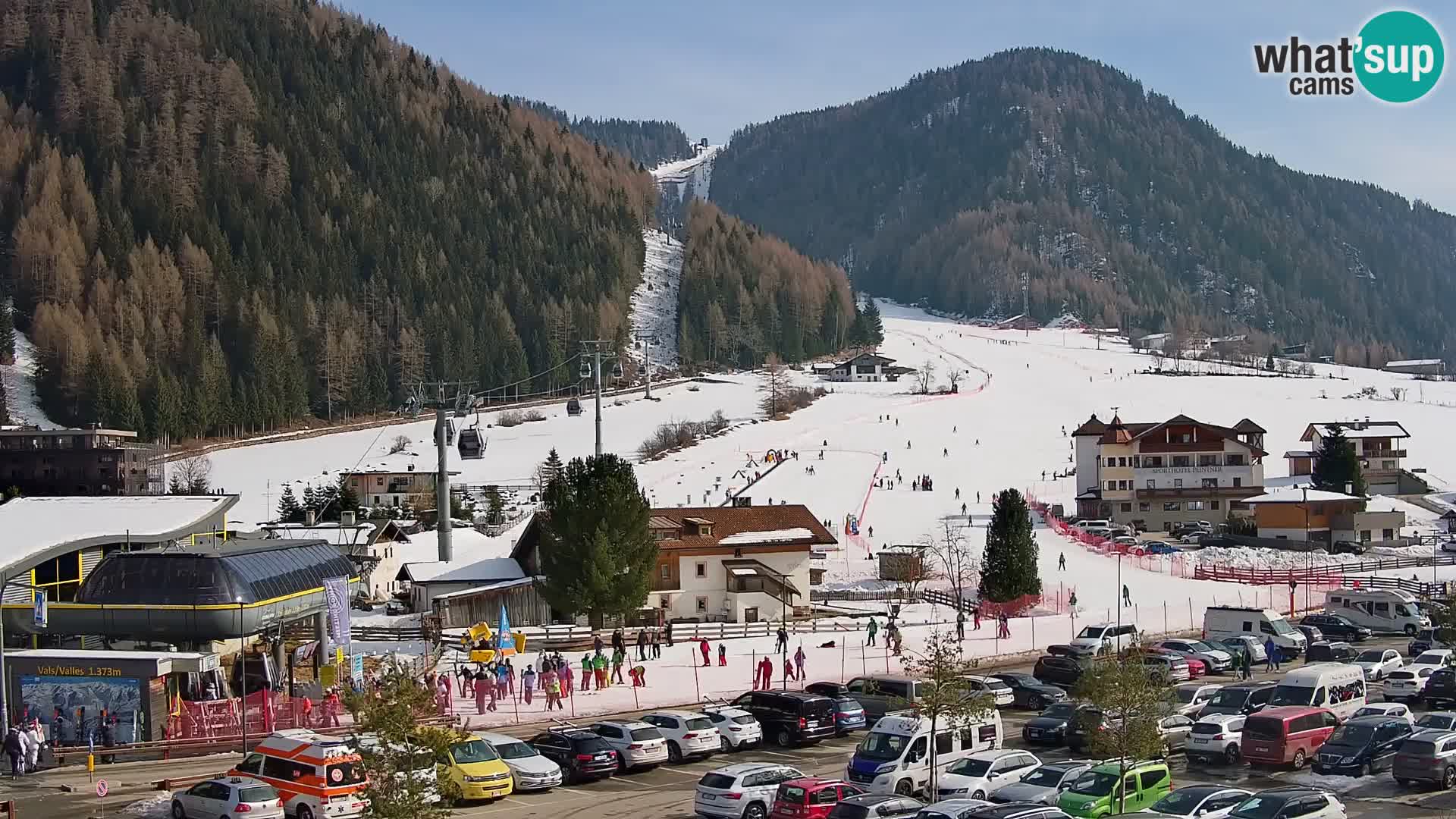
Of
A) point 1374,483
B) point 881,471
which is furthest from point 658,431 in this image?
point 1374,483

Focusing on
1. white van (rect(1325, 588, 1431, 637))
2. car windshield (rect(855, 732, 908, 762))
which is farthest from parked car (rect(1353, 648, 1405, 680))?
car windshield (rect(855, 732, 908, 762))

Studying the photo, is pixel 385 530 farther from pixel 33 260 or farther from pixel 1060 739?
pixel 33 260

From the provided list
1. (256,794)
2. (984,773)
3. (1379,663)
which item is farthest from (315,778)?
(1379,663)

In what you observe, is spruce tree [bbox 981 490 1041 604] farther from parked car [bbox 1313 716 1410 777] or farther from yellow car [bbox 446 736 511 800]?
yellow car [bbox 446 736 511 800]

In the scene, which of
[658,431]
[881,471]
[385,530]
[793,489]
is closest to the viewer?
[385,530]

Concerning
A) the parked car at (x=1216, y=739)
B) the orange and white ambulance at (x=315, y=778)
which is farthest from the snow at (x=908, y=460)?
the parked car at (x=1216, y=739)

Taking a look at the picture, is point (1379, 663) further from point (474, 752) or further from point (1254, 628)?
point (474, 752)

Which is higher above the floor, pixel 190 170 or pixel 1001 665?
pixel 190 170

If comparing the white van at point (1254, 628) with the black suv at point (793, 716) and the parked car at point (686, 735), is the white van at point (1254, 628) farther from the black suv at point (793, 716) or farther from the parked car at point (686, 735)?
the parked car at point (686, 735)
